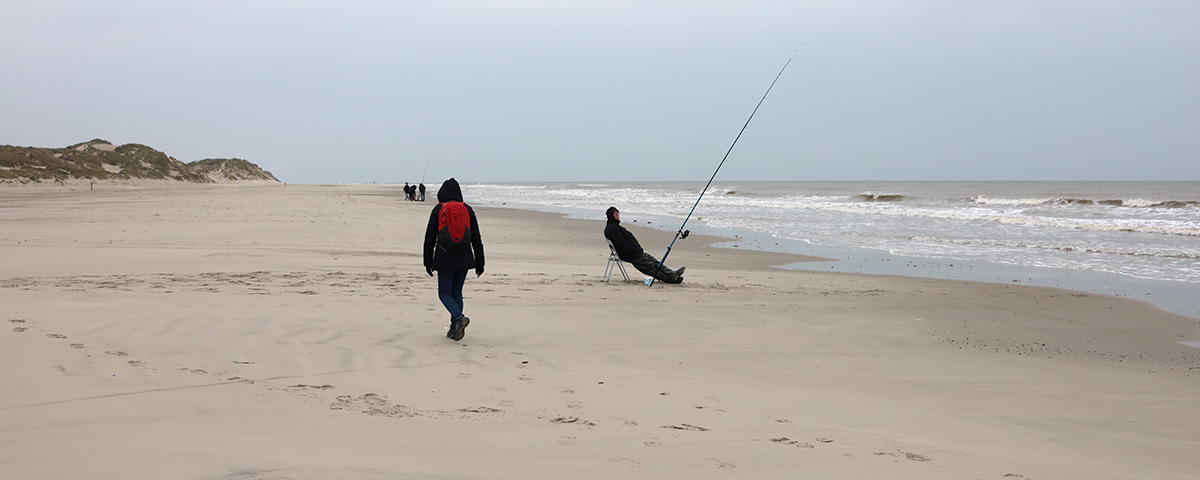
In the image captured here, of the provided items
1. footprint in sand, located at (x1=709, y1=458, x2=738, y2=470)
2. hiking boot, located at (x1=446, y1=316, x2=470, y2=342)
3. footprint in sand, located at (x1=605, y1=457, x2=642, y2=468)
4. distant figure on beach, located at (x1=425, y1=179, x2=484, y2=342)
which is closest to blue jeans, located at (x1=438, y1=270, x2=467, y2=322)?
distant figure on beach, located at (x1=425, y1=179, x2=484, y2=342)

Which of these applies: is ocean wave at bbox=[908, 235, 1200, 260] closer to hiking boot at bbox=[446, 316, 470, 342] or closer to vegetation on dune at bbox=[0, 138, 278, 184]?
hiking boot at bbox=[446, 316, 470, 342]

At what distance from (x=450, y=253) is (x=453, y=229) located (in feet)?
0.63

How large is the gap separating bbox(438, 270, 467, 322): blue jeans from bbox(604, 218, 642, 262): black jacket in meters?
3.99

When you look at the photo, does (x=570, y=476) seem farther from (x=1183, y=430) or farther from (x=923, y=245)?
(x=923, y=245)

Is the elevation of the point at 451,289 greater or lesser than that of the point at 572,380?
greater

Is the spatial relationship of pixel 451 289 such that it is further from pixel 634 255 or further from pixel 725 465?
pixel 634 255

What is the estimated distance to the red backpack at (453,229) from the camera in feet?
19.8

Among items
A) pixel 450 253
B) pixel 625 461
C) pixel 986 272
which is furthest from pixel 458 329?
pixel 986 272

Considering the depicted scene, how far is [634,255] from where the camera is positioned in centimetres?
1002

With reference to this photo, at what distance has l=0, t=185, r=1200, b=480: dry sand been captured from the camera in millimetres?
3271

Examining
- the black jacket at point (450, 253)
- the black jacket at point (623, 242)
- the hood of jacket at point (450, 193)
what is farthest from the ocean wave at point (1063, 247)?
the hood of jacket at point (450, 193)

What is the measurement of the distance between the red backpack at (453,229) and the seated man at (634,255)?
13.1 feet

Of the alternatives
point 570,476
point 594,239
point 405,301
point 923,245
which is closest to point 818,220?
point 923,245

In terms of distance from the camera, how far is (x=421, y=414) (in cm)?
386
